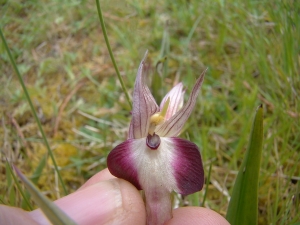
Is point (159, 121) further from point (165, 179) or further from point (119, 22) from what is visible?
point (119, 22)

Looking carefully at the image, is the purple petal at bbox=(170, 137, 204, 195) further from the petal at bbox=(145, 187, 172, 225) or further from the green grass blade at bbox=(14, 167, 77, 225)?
the green grass blade at bbox=(14, 167, 77, 225)

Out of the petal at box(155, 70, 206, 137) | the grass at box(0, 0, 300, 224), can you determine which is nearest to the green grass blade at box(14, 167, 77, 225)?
the petal at box(155, 70, 206, 137)

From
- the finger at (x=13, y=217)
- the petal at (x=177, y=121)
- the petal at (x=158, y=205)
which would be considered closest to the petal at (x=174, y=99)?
the petal at (x=177, y=121)

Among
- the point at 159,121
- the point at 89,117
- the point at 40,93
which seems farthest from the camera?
the point at 40,93

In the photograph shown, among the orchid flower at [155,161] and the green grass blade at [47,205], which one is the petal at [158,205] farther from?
the green grass blade at [47,205]

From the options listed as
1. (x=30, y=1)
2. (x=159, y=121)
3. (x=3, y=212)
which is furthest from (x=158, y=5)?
(x=3, y=212)
